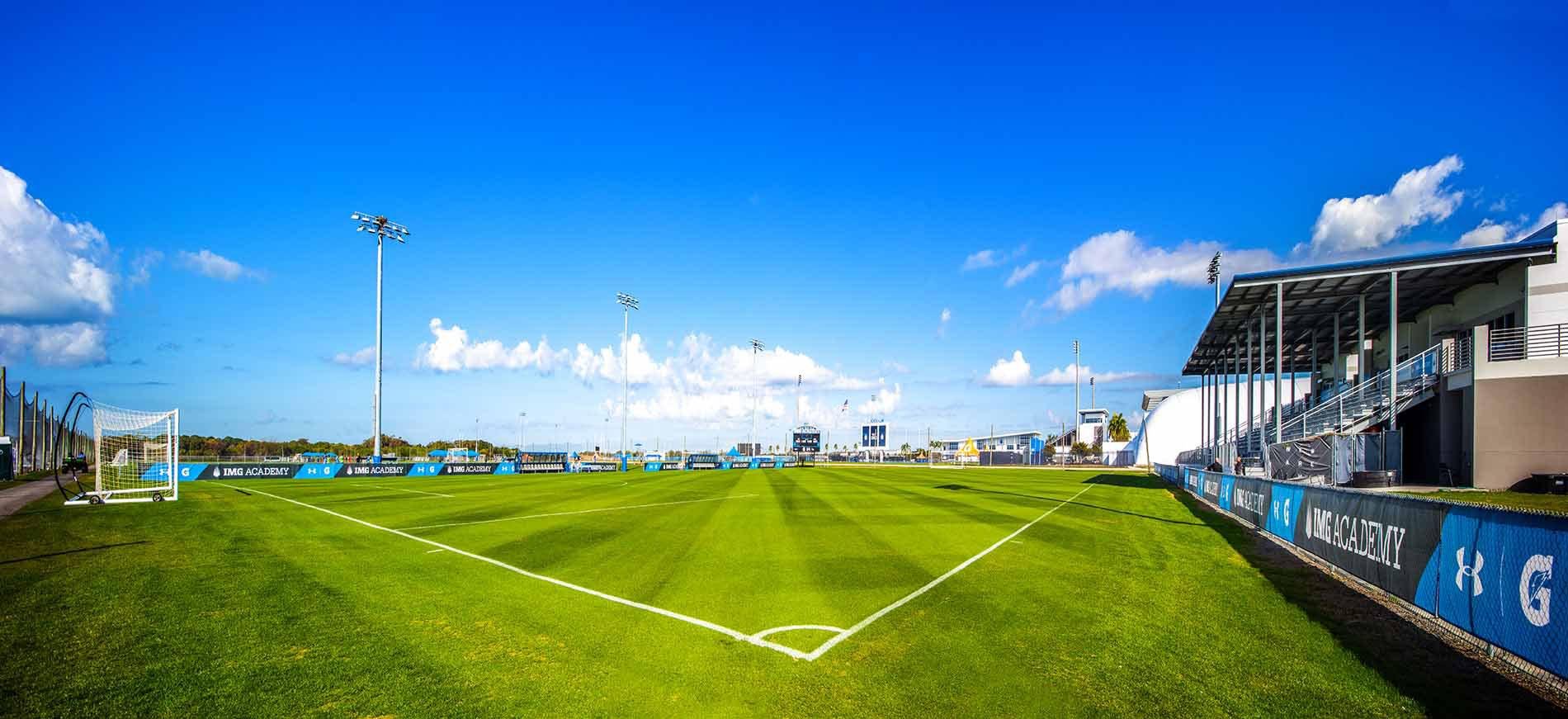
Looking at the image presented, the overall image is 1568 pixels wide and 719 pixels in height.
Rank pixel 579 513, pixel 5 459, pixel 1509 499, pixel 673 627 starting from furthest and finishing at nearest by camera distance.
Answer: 1. pixel 5 459
2. pixel 1509 499
3. pixel 579 513
4. pixel 673 627

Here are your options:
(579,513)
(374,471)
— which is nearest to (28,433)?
(374,471)

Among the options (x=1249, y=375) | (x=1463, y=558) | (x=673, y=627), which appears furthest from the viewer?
(x=1249, y=375)

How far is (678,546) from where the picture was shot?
14461 millimetres

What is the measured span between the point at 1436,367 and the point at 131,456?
5509 cm

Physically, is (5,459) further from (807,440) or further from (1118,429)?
(1118,429)

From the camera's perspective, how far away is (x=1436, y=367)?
31.3 m

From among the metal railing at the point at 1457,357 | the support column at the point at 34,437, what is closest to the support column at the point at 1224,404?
the metal railing at the point at 1457,357

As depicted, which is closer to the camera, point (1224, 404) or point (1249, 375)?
point (1249, 375)

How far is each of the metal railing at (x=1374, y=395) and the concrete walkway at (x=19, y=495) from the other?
1947 inches

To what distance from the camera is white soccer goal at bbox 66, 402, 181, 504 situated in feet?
74.6

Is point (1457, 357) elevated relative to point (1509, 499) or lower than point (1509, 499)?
elevated

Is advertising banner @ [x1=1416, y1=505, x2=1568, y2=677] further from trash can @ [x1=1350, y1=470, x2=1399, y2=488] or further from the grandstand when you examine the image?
trash can @ [x1=1350, y1=470, x2=1399, y2=488]

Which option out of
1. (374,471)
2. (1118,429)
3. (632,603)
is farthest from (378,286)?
(1118,429)

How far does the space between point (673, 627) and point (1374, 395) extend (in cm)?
3807
